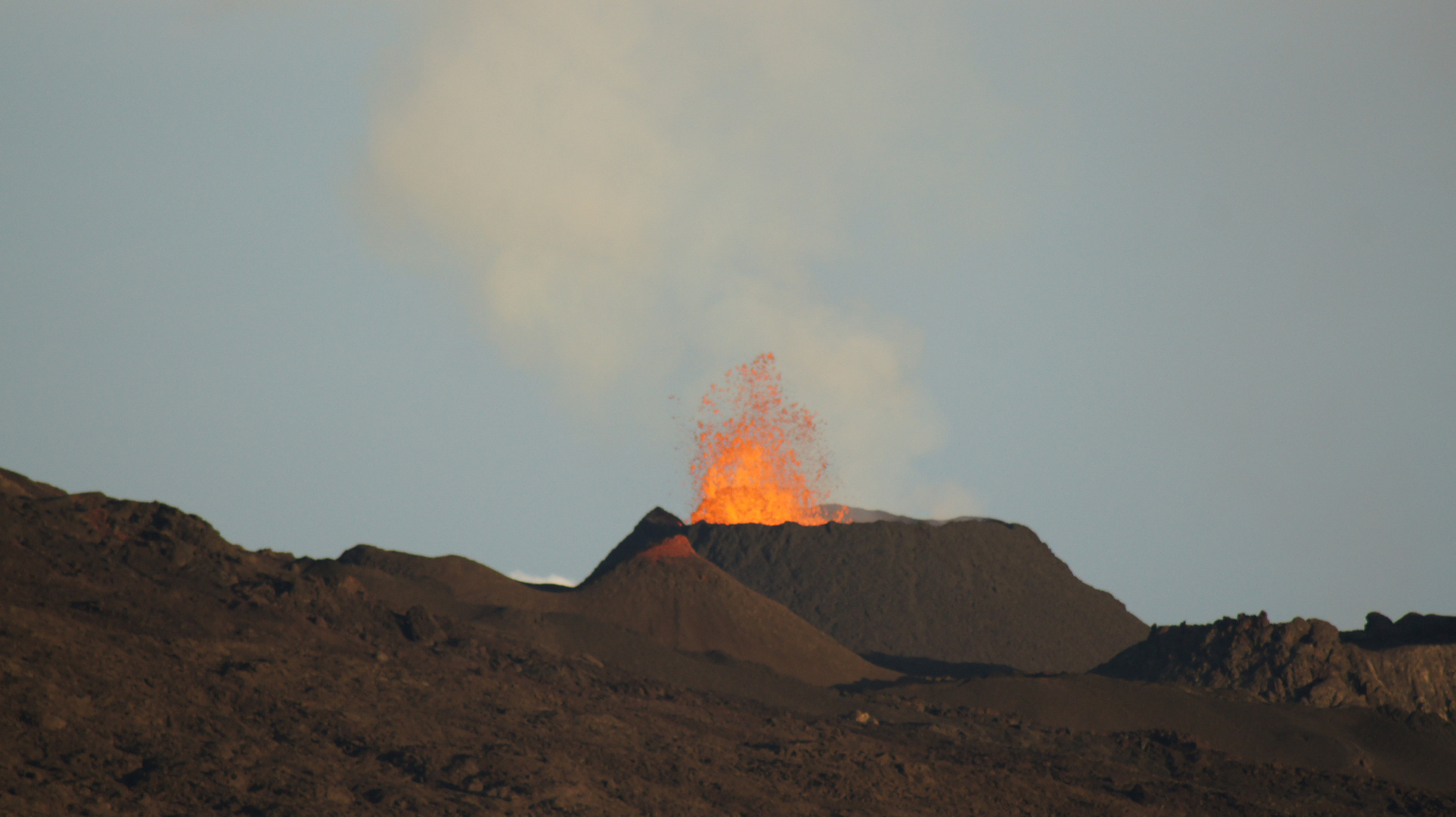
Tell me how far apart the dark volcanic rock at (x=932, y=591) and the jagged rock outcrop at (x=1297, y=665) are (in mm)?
9828

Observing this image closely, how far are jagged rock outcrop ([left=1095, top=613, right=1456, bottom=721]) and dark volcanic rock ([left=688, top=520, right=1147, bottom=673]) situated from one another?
9828mm

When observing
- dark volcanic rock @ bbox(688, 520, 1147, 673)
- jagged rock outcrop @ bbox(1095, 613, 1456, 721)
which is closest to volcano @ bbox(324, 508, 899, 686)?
dark volcanic rock @ bbox(688, 520, 1147, 673)

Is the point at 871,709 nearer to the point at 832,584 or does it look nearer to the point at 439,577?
the point at 439,577

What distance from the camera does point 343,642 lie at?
29922 mm

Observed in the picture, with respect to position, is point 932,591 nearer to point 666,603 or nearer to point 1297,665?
point 666,603

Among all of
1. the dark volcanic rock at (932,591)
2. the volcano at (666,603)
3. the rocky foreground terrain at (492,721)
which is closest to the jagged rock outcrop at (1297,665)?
the rocky foreground terrain at (492,721)

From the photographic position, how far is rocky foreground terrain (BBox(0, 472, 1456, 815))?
21.1 metres

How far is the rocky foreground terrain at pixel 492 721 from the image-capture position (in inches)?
830

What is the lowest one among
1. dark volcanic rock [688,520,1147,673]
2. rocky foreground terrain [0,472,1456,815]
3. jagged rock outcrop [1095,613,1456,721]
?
rocky foreground terrain [0,472,1456,815]

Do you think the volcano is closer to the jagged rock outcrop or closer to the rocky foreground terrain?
the rocky foreground terrain

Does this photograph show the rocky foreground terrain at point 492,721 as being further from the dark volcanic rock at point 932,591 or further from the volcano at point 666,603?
the dark volcanic rock at point 932,591

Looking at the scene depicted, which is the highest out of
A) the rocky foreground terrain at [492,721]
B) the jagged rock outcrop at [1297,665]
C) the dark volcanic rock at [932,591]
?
the dark volcanic rock at [932,591]

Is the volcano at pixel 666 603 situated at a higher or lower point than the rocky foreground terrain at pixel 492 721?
Answer: higher

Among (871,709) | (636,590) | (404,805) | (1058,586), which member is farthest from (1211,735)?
(404,805)
